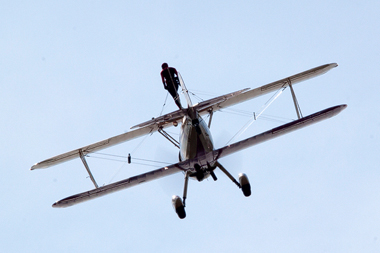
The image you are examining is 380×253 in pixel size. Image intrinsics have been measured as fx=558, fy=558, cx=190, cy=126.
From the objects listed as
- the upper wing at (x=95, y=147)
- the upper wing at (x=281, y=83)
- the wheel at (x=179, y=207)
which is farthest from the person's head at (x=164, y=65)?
the wheel at (x=179, y=207)

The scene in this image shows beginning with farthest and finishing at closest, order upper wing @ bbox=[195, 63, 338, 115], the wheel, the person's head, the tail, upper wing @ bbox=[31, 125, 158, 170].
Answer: upper wing @ bbox=[31, 125, 158, 170]
upper wing @ bbox=[195, 63, 338, 115]
the person's head
the tail
the wheel

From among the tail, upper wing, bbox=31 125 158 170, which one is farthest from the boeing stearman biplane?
upper wing, bbox=31 125 158 170

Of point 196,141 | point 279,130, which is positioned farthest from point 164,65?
point 279,130

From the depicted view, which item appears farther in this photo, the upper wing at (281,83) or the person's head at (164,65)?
the upper wing at (281,83)

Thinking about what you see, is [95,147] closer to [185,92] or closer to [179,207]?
[185,92]

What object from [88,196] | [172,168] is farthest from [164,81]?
[88,196]

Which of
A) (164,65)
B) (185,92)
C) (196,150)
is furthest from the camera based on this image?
(164,65)

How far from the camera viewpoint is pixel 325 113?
18.9m

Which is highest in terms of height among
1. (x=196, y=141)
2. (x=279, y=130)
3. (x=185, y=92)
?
(x=185, y=92)

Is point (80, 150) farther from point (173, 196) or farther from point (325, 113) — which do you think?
point (325, 113)

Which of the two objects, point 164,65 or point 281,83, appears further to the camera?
point 281,83

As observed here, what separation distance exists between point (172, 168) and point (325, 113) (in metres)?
5.51

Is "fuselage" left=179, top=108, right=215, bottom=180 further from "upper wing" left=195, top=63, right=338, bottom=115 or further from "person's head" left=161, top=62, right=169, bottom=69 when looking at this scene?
"person's head" left=161, top=62, right=169, bottom=69

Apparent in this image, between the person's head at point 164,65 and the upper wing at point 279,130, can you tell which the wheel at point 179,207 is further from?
the person's head at point 164,65
